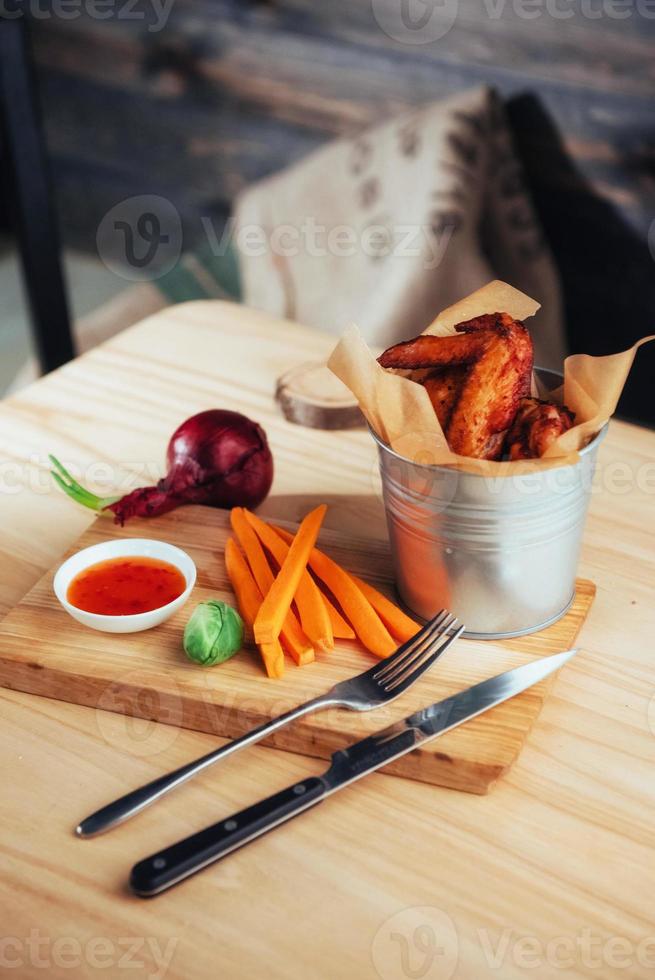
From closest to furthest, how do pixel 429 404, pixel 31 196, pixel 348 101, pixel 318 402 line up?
pixel 429 404, pixel 318 402, pixel 31 196, pixel 348 101

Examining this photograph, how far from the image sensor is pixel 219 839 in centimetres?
86

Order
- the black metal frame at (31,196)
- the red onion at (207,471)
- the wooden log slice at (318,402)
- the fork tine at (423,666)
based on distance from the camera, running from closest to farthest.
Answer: the fork tine at (423,666)
the red onion at (207,471)
the wooden log slice at (318,402)
the black metal frame at (31,196)

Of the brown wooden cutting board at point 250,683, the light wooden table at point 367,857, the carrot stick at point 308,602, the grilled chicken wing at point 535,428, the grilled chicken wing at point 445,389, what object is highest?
the grilled chicken wing at point 445,389

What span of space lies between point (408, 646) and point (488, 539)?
136 millimetres

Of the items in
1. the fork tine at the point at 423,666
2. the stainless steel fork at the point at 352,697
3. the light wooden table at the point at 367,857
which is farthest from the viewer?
the fork tine at the point at 423,666

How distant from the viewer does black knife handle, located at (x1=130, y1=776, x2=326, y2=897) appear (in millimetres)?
832

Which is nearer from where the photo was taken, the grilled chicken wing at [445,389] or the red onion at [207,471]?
the grilled chicken wing at [445,389]

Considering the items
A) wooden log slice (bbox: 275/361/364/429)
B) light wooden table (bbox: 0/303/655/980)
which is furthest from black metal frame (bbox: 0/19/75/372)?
light wooden table (bbox: 0/303/655/980)

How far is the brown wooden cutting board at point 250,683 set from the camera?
95 cm

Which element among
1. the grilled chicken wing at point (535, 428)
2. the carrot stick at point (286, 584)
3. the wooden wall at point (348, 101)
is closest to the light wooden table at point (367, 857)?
the carrot stick at point (286, 584)

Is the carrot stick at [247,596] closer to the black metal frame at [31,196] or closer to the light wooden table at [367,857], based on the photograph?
the light wooden table at [367,857]

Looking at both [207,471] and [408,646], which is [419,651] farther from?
[207,471]

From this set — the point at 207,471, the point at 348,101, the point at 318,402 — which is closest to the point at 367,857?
the point at 207,471

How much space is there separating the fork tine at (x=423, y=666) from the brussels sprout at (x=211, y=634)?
0.55ft
